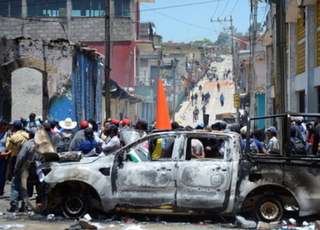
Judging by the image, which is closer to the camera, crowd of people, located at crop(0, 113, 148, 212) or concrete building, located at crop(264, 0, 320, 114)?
crowd of people, located at crop(0, 113, 148, 212)

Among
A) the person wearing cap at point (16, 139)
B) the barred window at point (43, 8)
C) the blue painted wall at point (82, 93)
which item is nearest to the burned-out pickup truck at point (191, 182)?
the person wearing cap at point (16, 139)

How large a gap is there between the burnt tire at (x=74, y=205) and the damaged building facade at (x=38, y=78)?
12993 millimetres

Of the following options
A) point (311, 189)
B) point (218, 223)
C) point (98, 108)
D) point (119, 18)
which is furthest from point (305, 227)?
point (119, 18)

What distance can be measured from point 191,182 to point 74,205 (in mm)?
2083

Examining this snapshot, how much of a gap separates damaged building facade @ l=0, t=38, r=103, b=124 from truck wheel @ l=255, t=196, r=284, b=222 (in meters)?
14.7

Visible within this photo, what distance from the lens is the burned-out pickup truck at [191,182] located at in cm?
1033

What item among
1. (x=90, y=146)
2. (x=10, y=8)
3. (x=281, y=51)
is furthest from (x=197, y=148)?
(x=10, y=8)

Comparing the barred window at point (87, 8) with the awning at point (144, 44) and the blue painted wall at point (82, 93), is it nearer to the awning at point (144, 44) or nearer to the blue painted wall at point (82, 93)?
the awning at point (144, 44)

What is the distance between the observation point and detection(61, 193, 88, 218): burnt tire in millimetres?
10922

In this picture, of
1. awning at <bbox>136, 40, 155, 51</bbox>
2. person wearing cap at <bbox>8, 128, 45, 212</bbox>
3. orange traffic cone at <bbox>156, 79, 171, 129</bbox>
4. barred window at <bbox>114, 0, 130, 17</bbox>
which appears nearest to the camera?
person wearing cap at <bbox>8, 128, 45, 212</bbox>

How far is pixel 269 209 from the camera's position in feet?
34.4

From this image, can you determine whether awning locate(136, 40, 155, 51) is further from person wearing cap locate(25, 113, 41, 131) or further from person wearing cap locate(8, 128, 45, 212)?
person wearing cap locate(8, 128, 45, 212)

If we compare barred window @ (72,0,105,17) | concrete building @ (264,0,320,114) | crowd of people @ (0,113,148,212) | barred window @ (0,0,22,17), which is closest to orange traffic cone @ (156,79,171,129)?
crowd of people @ (0,113,148,212)

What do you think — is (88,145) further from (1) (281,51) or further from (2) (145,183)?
(1) (281,51)
